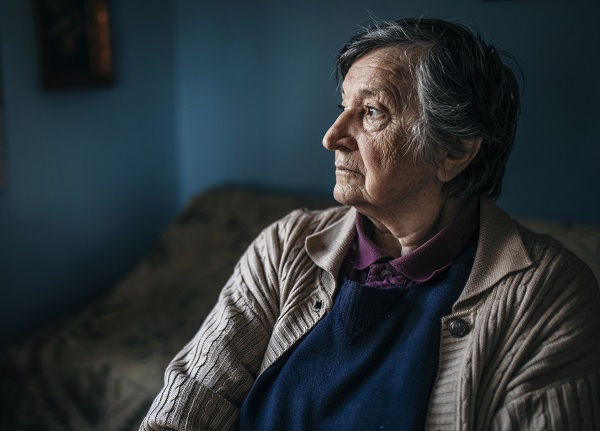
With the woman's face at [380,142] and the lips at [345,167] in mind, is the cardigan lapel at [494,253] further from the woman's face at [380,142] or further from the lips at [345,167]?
the lips at [345,167]

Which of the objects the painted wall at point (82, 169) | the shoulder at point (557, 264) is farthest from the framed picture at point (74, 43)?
the shoulder at point (557, 264)

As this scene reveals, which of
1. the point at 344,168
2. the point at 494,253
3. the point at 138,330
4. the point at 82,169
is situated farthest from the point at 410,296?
the point at 82,169

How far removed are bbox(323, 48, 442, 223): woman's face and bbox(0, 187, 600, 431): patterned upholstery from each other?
0.69 m

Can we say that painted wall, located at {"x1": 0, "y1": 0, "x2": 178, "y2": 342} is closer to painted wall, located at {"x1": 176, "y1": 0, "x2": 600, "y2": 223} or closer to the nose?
painted wall, located at {"x1": 176, "y1": 0, "x2": 600, "y2": 223}

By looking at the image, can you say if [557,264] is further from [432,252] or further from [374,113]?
[374,113]

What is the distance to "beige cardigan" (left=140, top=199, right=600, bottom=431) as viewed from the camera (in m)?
1.06

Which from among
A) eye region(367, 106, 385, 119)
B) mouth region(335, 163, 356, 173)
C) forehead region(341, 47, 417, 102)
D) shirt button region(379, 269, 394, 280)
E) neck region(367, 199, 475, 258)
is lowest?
shirt button region(379, 269, 394, 280)

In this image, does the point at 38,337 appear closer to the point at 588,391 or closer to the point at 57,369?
the point at 57,369

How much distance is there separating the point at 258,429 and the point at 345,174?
516 mm

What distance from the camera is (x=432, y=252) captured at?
4.10 feet

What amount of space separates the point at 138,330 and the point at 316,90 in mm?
1119

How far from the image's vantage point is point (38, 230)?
249cm

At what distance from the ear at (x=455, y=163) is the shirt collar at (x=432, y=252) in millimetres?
86

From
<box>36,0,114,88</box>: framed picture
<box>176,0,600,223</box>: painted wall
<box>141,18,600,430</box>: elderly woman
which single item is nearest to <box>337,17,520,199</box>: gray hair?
<box>141,18,600,430</box>: elderly woman
